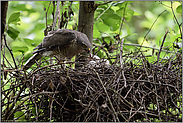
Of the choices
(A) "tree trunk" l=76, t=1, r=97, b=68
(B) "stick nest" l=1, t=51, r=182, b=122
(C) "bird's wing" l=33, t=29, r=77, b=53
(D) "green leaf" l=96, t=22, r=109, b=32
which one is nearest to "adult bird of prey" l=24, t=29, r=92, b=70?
(C) "bird's wing" l=33, t=29, r=77, b=53

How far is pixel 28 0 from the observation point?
2.18m

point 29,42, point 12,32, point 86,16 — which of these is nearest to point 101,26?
point 86,16

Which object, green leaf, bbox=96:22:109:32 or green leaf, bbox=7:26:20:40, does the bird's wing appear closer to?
green leaf, bbox=96:22:109:32

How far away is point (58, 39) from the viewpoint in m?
2.37

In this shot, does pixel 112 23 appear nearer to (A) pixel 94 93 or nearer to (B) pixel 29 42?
(B) pixel 29 42

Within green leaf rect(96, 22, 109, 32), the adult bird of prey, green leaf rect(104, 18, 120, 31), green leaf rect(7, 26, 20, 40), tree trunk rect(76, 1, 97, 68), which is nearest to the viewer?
green leaf rect(7, 26, 20, 40)

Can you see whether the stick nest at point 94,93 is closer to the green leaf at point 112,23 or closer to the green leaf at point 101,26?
the green leaf at point 112,23

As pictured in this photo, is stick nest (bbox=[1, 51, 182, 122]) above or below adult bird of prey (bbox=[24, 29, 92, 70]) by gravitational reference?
below

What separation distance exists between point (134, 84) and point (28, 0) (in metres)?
1.66

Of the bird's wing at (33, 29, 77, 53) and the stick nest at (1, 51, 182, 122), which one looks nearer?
the stick nest at (1, 51, 182, 122)

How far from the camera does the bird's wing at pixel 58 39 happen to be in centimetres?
227

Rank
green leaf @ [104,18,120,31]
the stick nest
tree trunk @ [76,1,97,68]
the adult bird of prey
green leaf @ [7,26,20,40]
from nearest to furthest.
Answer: the stick nest
green leaf @ [7,26,20,40]
tree trunk @ [76,1,97,68]
the adult bird of prey
green leaf @ [104,18,120,31]

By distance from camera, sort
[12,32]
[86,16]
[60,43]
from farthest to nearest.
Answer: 1. [60,43]
2. [86,16]
3. [12,32]

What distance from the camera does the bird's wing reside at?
89.5 inches
